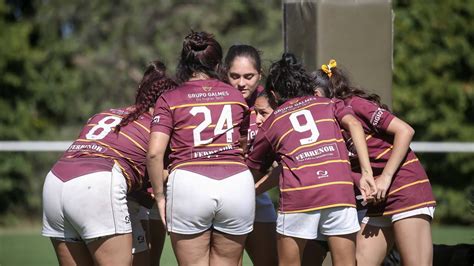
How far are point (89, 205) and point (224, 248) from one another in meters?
0.86

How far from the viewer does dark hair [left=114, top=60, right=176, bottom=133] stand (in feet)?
17.6

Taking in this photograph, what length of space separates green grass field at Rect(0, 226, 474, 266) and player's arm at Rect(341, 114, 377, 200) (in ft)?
8.12

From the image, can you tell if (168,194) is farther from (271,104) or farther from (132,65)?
(132,65)

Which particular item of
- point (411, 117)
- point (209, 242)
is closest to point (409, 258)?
point (209, 242)

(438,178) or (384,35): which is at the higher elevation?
(384,35)

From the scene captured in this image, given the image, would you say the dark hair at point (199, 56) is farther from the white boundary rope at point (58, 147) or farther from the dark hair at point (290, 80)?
the white boundary rope at point (58, 147)

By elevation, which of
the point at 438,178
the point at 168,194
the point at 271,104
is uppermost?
the point at 271,104

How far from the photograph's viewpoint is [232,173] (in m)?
4.97

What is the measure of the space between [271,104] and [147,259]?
1.34 meters

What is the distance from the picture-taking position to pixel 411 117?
1434 centimetres

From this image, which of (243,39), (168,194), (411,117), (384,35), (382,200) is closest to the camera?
(168,194)

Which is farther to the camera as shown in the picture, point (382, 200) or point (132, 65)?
point (132, 65)

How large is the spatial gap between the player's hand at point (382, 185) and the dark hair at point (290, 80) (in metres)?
0.71

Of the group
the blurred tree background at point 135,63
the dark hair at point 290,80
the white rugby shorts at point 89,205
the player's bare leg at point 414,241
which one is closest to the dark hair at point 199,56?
the dark hair at point 290,80
